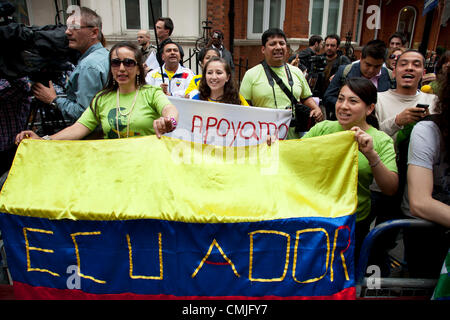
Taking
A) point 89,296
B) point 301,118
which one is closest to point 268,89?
point 301,118

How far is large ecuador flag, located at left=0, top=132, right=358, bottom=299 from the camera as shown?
1.82m

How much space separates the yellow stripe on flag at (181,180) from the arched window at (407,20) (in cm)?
2287

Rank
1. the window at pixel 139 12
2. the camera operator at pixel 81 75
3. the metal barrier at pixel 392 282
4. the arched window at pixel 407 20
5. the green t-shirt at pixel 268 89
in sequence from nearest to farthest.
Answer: the metal barrier at pixel 392 282 < the camera operator at pixel 81 75 < the green t-shirt at pixel 268 89 < the window at pixel 139 12 < the arched window at pixel 407 20

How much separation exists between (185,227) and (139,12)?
10.4 meters

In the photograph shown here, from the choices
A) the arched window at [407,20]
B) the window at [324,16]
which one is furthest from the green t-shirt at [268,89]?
the arched window at [407,20]

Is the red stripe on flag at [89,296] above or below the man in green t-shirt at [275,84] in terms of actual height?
below

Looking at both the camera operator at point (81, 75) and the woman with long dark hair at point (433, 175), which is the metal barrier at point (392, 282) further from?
the camera operator at point (81, 75)

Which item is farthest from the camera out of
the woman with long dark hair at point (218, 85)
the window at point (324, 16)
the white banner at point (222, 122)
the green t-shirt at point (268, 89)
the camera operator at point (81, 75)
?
the window at point (324, 16)

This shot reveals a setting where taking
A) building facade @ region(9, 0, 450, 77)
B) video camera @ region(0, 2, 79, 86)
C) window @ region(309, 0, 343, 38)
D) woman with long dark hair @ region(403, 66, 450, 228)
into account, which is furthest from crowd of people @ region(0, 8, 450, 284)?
window @ region(309, 0, 343, 38)

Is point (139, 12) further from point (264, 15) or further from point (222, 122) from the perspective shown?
point (222, 122)

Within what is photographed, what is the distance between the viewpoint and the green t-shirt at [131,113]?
2.48 metres

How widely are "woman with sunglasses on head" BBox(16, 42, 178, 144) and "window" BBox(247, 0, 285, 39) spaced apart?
1195 centimetres
